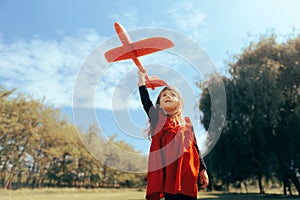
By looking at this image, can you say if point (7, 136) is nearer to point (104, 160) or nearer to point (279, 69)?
point (279, 69)

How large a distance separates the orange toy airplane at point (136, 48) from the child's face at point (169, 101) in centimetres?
15

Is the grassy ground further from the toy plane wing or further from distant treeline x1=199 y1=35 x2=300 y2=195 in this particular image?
the toy plane wing

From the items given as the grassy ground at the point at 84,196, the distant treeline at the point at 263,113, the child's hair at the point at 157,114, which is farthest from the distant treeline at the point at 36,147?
the child's hair at the point at 157,114

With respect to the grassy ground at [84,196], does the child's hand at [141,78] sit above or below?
above

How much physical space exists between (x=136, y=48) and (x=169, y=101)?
0.71 meters

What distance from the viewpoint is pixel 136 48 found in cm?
325

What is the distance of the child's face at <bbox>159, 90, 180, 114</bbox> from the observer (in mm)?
3309

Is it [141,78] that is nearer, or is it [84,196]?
[141,78]

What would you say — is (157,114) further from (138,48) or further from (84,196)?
(84,196)

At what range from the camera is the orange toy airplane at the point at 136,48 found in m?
3.19

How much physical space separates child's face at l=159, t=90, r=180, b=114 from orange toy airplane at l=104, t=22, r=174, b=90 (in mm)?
152

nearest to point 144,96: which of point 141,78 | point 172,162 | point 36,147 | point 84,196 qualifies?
point 141,78

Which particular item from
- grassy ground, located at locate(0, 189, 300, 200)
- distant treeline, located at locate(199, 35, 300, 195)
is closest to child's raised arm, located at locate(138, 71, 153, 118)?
distant treeline, located at locate(199, 35, 300, 195)

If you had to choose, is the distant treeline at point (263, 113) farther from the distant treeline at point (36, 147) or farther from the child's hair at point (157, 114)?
the child's hair at point (157, 114)
